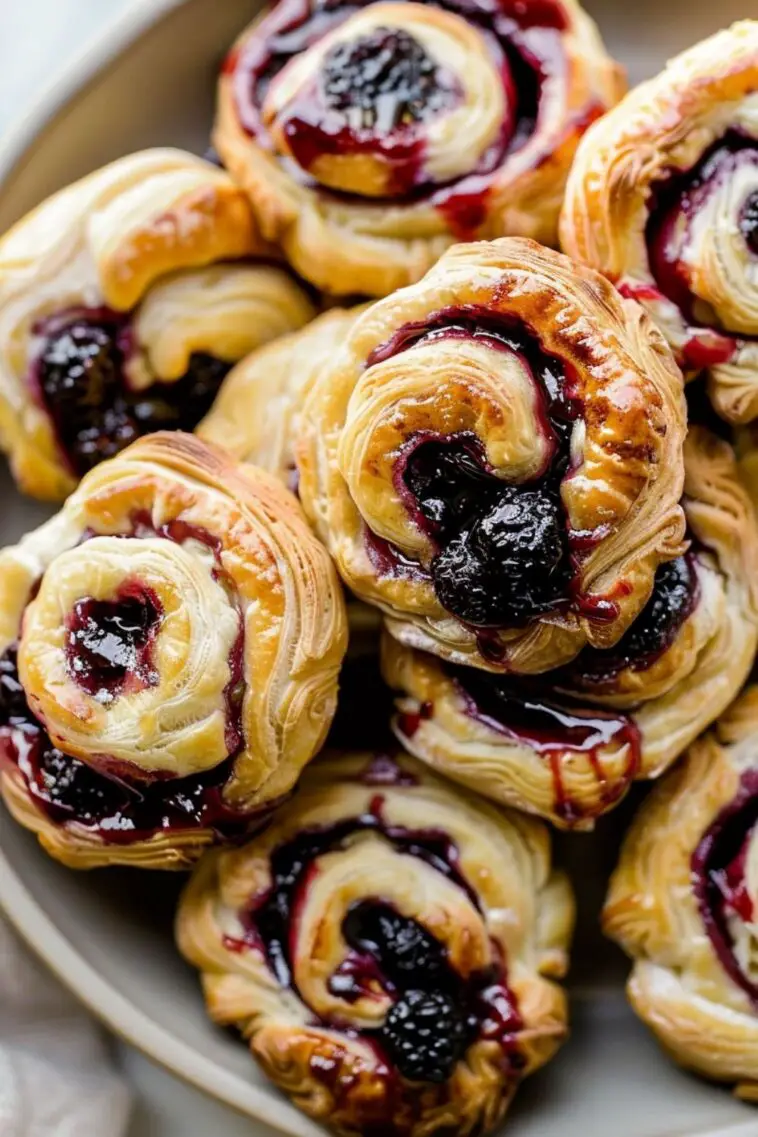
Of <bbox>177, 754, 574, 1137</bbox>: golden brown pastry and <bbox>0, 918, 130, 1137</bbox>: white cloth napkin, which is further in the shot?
<bbox>0, 918, 130, 1137</bbox>: white cloth napkin

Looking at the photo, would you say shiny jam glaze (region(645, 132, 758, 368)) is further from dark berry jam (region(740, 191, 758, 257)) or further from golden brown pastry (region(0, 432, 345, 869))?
golden brown pastry (region(0, 432, 345, 869))

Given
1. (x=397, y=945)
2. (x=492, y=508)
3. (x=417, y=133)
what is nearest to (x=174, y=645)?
(x=492, y=508)

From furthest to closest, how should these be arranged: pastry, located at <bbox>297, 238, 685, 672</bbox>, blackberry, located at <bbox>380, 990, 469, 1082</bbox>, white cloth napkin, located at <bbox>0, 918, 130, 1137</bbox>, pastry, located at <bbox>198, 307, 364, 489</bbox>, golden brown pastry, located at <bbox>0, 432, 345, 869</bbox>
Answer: white cloth napkin, located at <bbox>0, 918, 130, 1137</bbox> → pastry, located at <bbox>198, 307, 364, 489</bbox> → blackberry, located at <bbox>380, 990, 469, 1082</bbox> → golden brown pastry, located at <bbox>0, 432, 345, 869</bbox> → pastry, located at <bbox>297, 238, 685, 672</bbox>

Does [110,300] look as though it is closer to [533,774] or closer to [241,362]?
[241,362]

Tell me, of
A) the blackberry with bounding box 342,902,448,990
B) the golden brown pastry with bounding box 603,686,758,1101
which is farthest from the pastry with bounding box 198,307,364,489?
the golden brown pastry with bounding box 603,686,758,1101

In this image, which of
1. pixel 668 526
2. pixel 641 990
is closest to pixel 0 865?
pixel 641 990

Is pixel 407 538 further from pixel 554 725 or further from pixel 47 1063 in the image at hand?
pixel 47 1063
